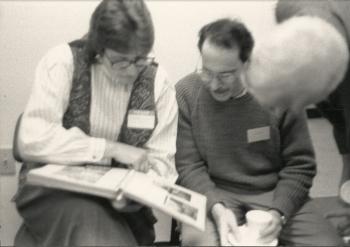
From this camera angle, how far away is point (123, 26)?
4.42 feet

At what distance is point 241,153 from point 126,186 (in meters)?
0.59

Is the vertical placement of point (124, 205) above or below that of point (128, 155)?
below

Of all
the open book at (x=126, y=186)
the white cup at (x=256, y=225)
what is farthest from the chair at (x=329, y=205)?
the open book at (x=126, y=186)

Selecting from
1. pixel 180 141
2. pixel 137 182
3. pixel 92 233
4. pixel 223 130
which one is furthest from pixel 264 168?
pixel 92 233

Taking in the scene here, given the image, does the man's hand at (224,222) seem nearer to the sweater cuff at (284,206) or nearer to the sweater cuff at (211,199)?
the sweater cuff at (211,199)

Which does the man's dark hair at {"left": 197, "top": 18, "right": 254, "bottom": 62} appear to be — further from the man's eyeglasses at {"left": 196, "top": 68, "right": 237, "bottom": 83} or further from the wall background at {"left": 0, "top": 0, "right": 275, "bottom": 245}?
the wall background at {"left": 0, "top": 0, "right": 275, "bottom": 245}

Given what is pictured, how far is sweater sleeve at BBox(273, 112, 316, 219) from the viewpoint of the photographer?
1.71 meters

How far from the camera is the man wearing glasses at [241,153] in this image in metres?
1.63

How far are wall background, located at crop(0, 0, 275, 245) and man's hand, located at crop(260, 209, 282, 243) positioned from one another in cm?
79

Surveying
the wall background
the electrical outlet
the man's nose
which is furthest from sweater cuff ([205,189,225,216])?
the electrical outlet

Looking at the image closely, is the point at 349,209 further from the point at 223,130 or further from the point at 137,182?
the point at 137,182

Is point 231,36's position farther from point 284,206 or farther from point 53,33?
point 53,33

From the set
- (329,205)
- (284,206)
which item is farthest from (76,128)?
(329,205)

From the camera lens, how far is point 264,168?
1750mm
